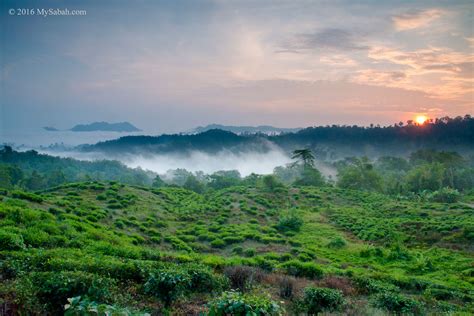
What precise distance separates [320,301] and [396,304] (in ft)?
9.59

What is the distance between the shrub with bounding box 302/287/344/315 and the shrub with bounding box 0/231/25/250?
10.5 m

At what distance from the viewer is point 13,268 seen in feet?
31.5

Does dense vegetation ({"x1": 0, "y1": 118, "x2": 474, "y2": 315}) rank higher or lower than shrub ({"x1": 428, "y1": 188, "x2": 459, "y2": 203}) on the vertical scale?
higher

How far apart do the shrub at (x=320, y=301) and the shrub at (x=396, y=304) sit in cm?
177

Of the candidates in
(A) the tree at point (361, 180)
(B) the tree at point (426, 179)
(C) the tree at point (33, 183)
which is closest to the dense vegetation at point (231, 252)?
(B) the tree at point (426, 179)

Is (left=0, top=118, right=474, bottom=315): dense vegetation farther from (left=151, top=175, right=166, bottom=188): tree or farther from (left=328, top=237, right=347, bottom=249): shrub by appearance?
(left=151, top=175, right=166, bottom=188): tree

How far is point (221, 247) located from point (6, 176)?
70.5m

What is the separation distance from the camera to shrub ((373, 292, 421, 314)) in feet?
35.9

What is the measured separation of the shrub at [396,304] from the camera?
Result: 1093cm

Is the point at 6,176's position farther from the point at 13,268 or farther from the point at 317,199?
the point at 13,268

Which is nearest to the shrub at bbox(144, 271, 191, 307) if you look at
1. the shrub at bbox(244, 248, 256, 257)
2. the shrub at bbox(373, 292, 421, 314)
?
the shrub at bbox(373, 292, 421, 314)

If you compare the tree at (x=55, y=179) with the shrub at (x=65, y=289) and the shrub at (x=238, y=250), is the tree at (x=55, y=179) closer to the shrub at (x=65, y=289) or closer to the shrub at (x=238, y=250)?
the shrub at (x=238, y=250)

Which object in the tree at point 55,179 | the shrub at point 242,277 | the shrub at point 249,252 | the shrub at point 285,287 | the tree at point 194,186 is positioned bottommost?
the tree at point 194,186

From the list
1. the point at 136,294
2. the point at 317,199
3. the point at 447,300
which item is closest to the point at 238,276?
the point at 136,294
